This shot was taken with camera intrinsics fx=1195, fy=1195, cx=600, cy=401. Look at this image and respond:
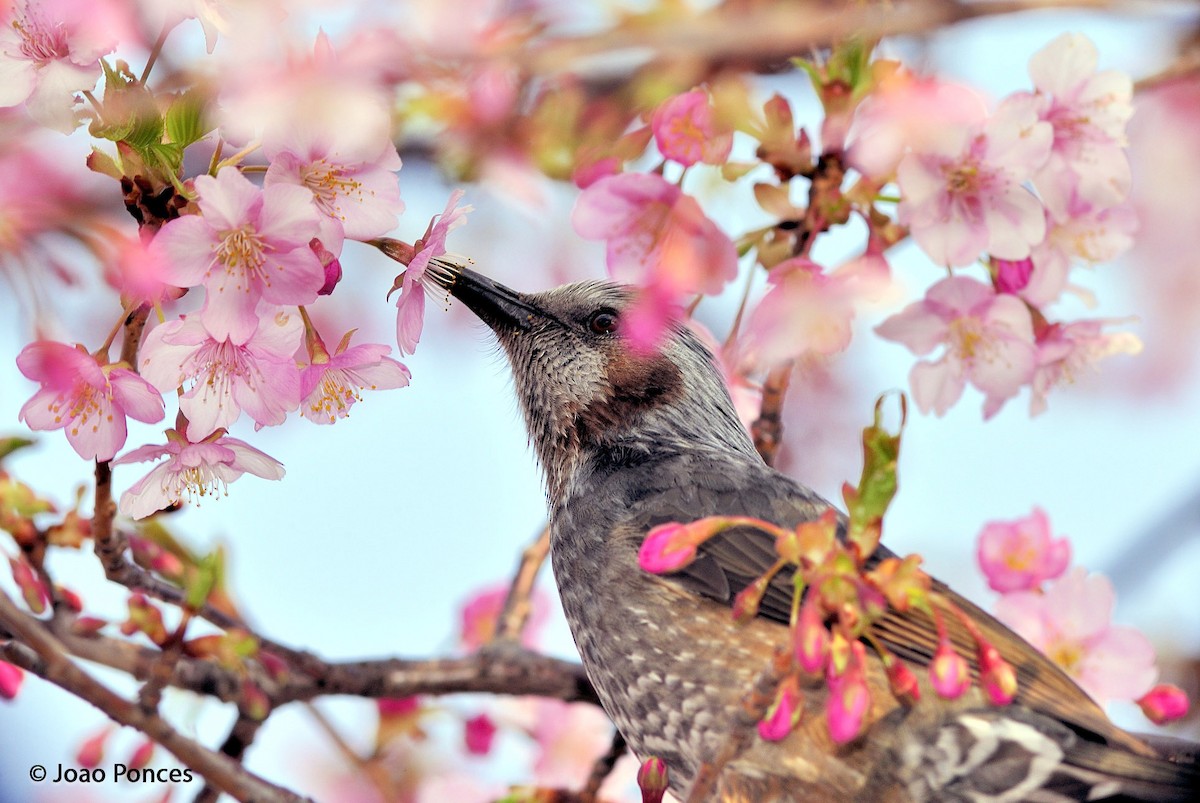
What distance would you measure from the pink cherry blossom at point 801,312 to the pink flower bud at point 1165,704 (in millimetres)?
906

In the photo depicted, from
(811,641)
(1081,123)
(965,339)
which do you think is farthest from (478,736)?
(1081,123)

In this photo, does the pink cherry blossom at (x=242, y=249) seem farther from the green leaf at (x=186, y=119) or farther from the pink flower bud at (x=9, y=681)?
the pink flower bud at (x=9, y=681)

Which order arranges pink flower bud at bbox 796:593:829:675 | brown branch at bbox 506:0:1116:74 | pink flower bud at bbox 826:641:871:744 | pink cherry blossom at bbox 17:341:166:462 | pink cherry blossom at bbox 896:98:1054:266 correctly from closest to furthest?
1. pink flower bud at bbox 796:593:829:675
2. pink flower bud at bbox 826:641:871:744
3. pink cherry blossom at bbox 17:341:166:462
4. pink cherry blossom at bbox 896:98:1054:266
5. brown branch at bbox 506:0:1116:74

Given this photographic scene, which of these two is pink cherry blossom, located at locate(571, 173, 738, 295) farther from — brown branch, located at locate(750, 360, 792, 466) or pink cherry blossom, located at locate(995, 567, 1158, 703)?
pink cherry blossom, located at locate(995, 567, 1158, 703)

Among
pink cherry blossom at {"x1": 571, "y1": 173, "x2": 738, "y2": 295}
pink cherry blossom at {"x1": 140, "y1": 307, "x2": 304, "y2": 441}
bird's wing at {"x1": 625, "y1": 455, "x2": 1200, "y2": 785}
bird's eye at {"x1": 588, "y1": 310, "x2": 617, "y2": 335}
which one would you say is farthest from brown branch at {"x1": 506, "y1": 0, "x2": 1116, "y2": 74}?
pink cherry blossom at {"x1": 140, "y1": 307, "x2": 304, "y2": 441}

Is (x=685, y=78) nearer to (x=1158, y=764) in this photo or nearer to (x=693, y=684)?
(x=693, y=684)

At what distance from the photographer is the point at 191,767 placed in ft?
7.07

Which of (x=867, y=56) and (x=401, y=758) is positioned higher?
(x=867, y=56)

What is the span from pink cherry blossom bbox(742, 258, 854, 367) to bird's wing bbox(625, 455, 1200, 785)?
40 centimetres

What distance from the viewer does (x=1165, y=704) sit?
229 cm

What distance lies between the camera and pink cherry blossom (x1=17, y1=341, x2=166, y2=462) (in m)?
1.88

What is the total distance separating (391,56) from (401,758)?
2052mm

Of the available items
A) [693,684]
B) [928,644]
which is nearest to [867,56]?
[928,644]

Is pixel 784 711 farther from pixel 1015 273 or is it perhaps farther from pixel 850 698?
pixel 1015 273
